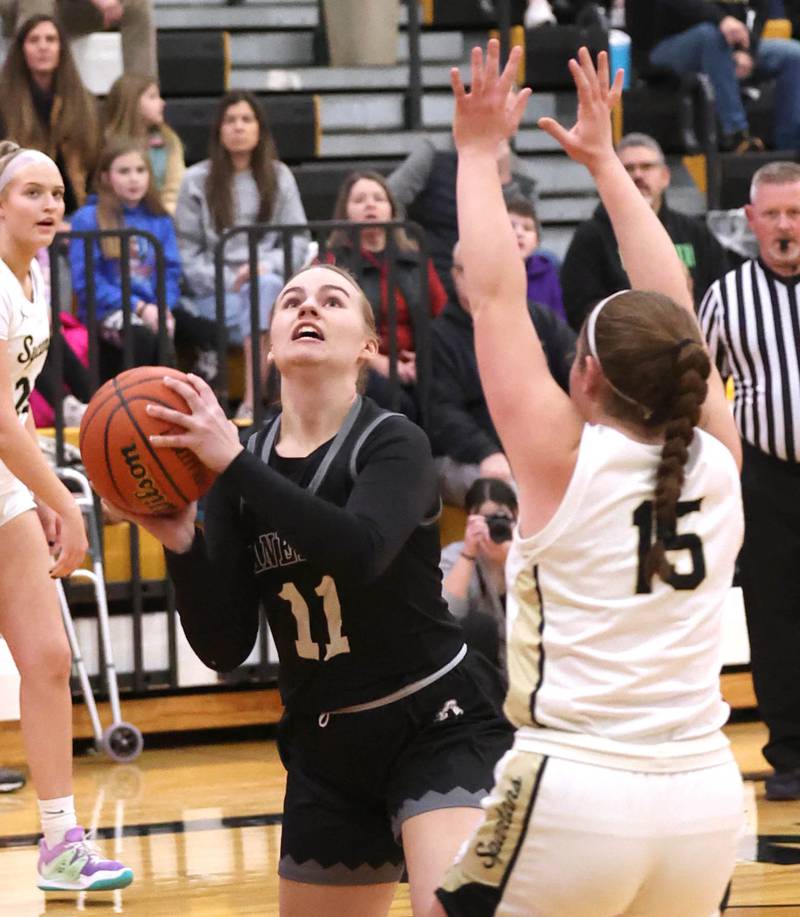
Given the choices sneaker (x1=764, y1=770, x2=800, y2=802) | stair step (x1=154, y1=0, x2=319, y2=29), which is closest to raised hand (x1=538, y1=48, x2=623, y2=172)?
sneaker (x1=764, y1=770, x2=800, y2=802)

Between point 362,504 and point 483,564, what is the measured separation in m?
2.89

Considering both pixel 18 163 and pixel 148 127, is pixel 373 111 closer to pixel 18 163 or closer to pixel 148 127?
pixel 148 127

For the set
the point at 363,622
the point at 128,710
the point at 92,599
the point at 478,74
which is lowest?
the point at 128,710

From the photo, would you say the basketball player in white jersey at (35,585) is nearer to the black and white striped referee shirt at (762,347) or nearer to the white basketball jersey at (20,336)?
the white basketball jersey at (20,336)

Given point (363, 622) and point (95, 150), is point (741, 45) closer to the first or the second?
point (95, 150)

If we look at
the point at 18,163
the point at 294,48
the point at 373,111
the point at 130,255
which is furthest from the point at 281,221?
the point at 294,48

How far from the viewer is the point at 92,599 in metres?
6.58

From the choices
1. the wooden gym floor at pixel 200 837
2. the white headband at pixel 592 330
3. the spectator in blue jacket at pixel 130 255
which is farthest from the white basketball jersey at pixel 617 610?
the spectator in blue jacket at pixel 130 255

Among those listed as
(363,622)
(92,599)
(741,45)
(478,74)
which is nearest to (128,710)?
(92,599)

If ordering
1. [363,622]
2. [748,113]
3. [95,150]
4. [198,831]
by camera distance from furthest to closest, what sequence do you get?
[748,113], [95,150], [198,831], [363,622]

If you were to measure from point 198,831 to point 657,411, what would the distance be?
Answer: 10.5ft

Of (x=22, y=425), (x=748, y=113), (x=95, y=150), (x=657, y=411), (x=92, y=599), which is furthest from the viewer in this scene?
(x=748, y=113)

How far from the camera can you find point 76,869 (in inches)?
183

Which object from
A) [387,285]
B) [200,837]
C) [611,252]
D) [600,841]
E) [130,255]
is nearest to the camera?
[600,841]
